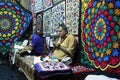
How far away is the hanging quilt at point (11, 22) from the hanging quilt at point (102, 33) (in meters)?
4.44

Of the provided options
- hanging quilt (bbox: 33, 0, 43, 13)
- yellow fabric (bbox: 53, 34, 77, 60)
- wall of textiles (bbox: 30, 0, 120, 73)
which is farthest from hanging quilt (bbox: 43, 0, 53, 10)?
yellow fabric (bbox: 53, 34, 77, 60)

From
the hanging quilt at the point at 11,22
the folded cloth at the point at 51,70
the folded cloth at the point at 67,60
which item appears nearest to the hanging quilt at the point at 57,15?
the folded cloth at the point at 67,60

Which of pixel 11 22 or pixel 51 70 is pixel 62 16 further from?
pixel 11 22

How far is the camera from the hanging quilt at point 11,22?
26.6 ft

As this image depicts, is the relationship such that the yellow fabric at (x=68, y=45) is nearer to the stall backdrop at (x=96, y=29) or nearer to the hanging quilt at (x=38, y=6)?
the stall backdrop at (x=96, y=29)

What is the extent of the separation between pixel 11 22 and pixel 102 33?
17.0ft

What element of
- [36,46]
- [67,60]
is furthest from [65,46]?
[36,46]

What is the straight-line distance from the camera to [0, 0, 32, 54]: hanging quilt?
319 inches

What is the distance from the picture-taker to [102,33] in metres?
3.48

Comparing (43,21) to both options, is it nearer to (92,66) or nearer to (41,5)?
(41,5)

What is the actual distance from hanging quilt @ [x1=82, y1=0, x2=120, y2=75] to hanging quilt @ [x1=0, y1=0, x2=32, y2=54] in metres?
4.44

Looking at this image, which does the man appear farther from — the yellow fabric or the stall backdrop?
the stall backdrop

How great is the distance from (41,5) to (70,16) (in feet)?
7.64

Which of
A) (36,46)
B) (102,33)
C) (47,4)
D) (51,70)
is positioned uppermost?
(47,4)
